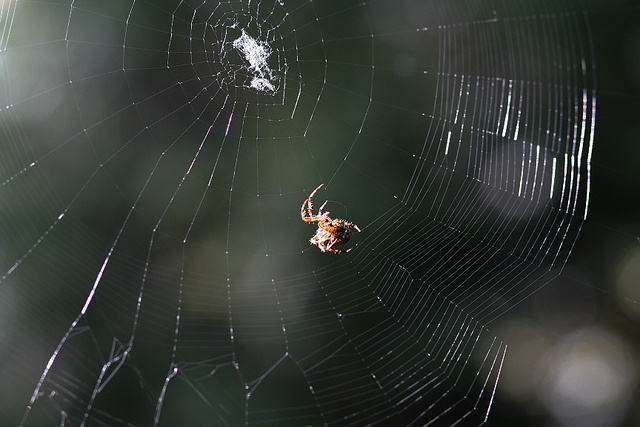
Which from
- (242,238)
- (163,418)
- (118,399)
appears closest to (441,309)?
(242,238)

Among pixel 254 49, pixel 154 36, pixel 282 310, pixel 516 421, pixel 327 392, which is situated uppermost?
pixel 154 36

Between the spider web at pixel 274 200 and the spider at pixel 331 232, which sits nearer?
the spider at pixel 331 232

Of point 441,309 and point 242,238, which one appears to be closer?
point 441,309

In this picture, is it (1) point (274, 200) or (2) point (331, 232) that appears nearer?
(2) point (331, 232)

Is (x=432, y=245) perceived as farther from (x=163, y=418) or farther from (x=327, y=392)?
(x=163, y=418)

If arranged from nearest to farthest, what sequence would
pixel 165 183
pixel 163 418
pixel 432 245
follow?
pixel 432 245 → pixel 163 418 → pixel 165 183

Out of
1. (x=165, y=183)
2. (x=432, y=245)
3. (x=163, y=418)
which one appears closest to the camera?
(x=432, y=245)

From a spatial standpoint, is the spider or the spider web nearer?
the spider

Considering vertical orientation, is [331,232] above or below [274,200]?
below
